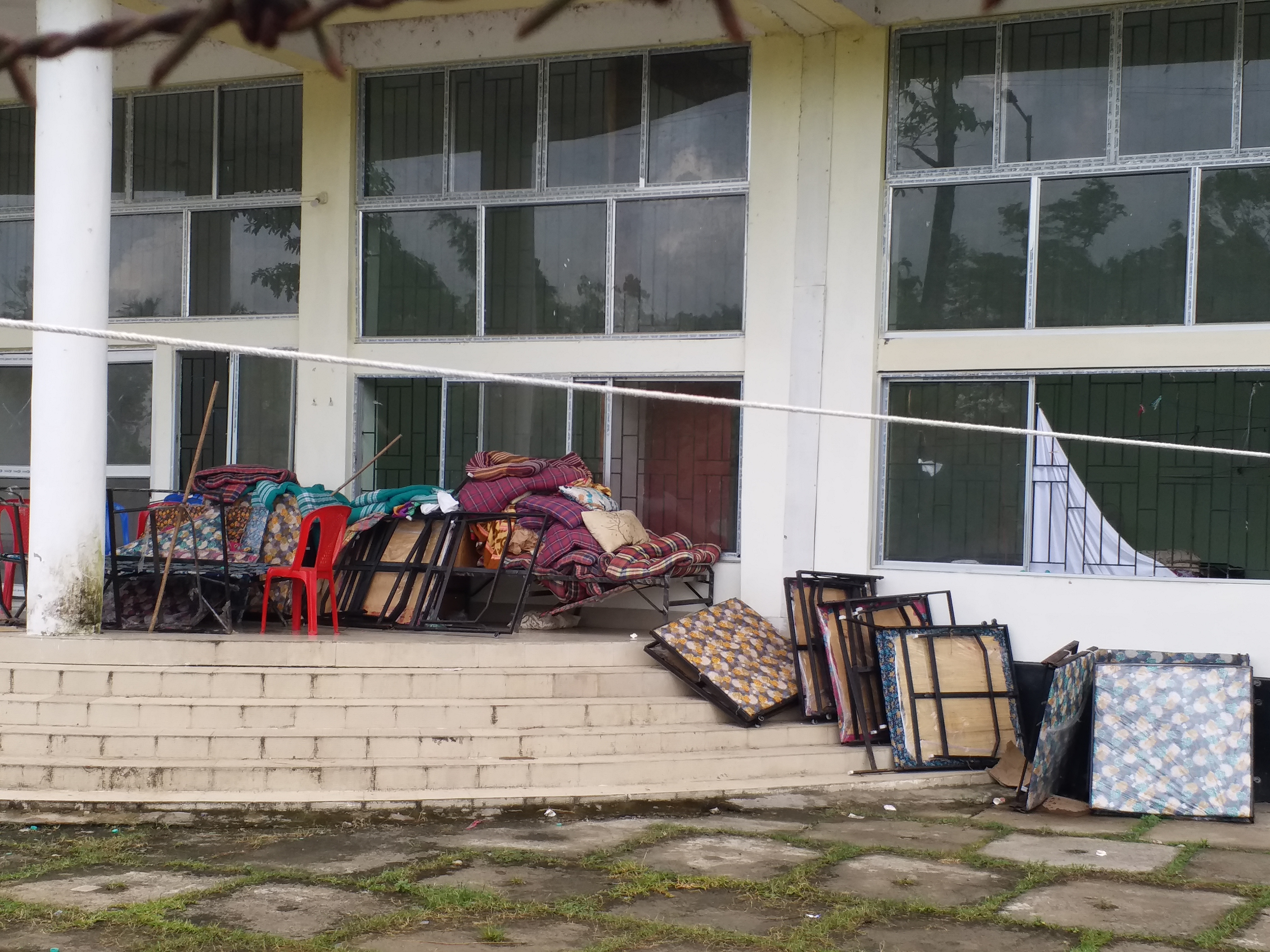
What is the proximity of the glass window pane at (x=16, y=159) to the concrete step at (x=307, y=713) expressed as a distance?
5.29m

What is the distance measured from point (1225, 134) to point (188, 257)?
7247mm

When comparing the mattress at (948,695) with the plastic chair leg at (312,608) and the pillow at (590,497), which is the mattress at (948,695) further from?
the plastic chair leg at (312,608)

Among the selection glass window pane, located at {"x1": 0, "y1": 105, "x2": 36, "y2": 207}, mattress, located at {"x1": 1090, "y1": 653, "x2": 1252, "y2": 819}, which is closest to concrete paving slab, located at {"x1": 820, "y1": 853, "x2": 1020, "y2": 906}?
mattress, located at {"x1": 1090, "y1": 653, "x2": 1252, "y2": 819}

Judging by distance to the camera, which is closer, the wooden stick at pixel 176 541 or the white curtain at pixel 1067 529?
the wooden stick at pixel 176 541

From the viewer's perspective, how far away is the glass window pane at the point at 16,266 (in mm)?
10836

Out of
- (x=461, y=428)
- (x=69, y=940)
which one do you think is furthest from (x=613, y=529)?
(x=69, y=940)

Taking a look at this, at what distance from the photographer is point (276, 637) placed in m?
7.94

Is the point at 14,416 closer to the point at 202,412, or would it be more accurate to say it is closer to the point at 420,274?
the point at 202,412

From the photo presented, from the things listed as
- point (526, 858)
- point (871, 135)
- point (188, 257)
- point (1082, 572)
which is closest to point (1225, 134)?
point (871, 135)

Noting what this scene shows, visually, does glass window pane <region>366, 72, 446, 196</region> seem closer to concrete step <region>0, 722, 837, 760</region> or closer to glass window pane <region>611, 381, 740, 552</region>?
glass window pane <region>611, 381, 740, 552</region>

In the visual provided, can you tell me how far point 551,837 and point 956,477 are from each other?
3750 millimetres

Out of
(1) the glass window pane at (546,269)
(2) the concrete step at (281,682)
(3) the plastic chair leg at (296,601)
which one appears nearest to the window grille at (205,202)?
(1) the glass window pane at (546,269)

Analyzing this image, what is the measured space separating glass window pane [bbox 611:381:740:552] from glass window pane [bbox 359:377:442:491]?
1.36 metres

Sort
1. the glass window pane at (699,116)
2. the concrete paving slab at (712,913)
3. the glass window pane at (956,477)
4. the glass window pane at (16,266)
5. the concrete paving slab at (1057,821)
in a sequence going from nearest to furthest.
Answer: the concrete paving slab at (712,913)
the concrete paving slab at (1057,821)
the glass window pane at (956,477)
the glass window pane at (699,116)
the glass window pane at (16,266)
